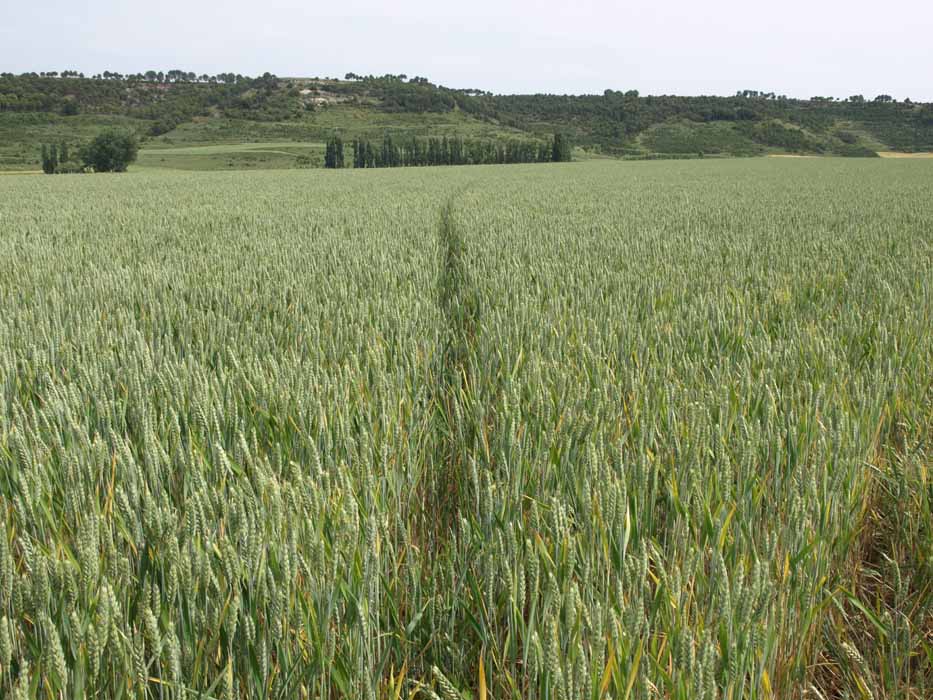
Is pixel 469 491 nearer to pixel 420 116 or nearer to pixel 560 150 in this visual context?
pixel 560 150

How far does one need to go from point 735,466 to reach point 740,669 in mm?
808

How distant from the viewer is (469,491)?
69.4 inches

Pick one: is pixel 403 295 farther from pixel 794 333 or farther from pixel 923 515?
pixel 923 515

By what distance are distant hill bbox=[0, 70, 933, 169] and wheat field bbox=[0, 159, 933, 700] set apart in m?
70.4

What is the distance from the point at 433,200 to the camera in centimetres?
1292

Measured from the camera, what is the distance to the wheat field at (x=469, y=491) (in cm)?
99

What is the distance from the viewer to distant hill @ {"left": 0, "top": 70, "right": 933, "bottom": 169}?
90.8 metres

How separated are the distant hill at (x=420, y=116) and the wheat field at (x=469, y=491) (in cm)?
7043

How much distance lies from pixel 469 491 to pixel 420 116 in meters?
127

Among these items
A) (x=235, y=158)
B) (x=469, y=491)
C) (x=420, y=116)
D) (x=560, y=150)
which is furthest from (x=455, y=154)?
(x=469, y=491)

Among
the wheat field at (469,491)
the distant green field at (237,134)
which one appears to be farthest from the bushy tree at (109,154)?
the wheat field at (469,491)

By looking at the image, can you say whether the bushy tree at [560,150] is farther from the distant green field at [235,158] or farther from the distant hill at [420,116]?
the distant green field at [235,158]

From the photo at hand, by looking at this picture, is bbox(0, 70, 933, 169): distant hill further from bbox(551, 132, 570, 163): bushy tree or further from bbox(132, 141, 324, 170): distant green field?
bbox(551, 132, 570, 163): bushy tree

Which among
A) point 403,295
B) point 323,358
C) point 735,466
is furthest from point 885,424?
point 403,295
